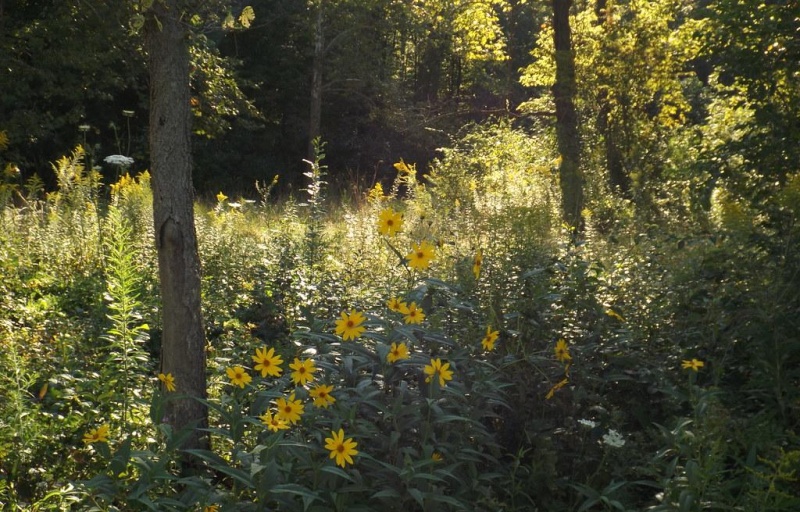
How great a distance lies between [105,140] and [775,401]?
64.1 ft

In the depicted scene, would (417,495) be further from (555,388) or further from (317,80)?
(317,80)

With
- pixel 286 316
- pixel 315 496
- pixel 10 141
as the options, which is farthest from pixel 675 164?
pixel 10 141

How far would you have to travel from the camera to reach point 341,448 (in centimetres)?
265

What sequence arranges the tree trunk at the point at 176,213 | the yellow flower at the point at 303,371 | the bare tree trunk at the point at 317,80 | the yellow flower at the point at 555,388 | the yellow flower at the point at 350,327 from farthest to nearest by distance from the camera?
1. the bare tree trunk at the point at 317,80
2. the tree trunk at the point at 176,213
3. the yellow flower at the point at 555,388
4. the yellow flower at the point at 350,327
5. the yellow flower at the point at 303,371

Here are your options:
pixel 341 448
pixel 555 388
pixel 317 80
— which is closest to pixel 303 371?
pixel 341 448

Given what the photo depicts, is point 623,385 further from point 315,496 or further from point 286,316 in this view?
point 286,316

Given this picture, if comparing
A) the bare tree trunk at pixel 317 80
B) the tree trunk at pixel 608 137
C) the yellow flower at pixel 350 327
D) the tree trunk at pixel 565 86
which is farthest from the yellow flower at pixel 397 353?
the bare tree trunk at pixel 317 80

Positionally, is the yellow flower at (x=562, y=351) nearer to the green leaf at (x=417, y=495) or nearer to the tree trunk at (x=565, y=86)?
the green leaf at (x=417, y=495)

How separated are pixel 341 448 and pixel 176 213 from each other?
4.32 ft

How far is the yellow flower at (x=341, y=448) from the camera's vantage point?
2.61 metres

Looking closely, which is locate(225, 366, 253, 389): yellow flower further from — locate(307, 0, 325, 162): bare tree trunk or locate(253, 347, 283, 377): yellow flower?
locate(307, 0, 325, 162): bare tree trunk

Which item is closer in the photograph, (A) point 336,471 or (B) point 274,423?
(A) point 336,471

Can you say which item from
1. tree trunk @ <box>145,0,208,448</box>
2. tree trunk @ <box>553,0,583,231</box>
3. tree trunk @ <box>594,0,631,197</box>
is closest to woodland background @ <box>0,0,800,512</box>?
tree trunk @ <box>145,0,208,448</box>

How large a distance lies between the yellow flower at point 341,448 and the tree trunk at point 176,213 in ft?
3.08
